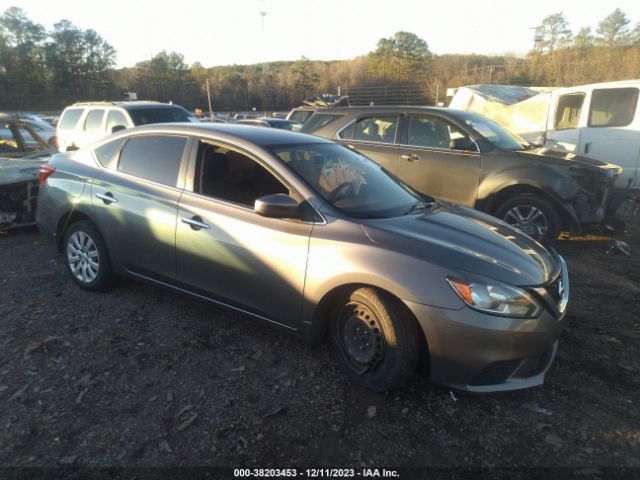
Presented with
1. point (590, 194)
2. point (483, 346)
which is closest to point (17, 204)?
point (483, 346)

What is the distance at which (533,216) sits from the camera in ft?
18.7

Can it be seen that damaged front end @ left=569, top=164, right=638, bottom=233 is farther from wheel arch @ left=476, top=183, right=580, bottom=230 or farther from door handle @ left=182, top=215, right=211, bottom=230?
door handle @ left=182, top=215, right=211, bottom=230

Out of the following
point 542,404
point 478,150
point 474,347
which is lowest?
point 542,404

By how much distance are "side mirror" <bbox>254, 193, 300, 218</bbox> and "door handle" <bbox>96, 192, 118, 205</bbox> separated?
1.70 meters

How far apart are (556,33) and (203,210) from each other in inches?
2209

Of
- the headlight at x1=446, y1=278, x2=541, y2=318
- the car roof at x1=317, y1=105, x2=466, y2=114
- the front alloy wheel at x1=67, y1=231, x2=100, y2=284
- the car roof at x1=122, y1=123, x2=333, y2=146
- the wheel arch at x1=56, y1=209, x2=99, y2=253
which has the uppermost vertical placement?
the car roof at x1=317, y1=105, x2=466, y2=114

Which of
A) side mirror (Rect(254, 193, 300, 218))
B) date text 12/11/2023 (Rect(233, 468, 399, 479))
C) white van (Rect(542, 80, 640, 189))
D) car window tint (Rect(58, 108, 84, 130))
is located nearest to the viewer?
date text 12/11/2023 (Rect(233, 468, 399, 479))

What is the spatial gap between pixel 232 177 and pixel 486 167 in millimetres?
3752

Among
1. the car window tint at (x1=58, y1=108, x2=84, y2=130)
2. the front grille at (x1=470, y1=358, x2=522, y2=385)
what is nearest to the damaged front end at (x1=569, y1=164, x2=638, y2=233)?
the front grille at (x1=470, y1=358, x2=522, y2=385)

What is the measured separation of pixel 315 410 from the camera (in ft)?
8.95

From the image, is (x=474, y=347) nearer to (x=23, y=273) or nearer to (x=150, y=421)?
(x=150, y=421)

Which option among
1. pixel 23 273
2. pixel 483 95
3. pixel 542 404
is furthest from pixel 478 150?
pixel 483 95

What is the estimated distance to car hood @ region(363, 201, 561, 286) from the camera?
104 inches

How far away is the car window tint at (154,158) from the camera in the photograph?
3727 mm
